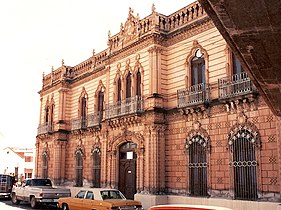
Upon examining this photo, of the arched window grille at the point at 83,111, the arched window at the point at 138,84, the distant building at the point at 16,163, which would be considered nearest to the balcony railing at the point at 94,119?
the arched window grille at the point at 83,111

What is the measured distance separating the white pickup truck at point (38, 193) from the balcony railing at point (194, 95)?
826 centimetres

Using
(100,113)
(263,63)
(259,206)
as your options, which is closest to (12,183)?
(100,113)

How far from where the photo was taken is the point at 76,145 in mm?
27359

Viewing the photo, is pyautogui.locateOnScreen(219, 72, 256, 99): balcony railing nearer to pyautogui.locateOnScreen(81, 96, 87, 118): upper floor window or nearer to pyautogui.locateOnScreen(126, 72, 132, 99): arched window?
pyautogui.locateOnScreen(126, 72, 132, 99): arched window

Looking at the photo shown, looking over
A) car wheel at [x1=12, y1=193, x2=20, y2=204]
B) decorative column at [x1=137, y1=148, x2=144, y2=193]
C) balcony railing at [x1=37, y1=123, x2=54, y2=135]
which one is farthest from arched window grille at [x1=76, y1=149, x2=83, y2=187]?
decorative column at [x1=137, y1=148, x2=144, y2=193]

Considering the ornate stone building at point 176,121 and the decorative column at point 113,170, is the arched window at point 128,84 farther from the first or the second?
the decorative column at point 113,170

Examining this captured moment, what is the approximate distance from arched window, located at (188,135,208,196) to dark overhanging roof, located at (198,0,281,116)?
32.3 ft

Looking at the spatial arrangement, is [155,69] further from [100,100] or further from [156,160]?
[100,100]

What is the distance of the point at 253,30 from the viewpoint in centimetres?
549

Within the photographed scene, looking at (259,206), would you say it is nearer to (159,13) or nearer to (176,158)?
(176,158)

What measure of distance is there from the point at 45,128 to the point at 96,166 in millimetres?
8117

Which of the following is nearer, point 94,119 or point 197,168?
point 197,168

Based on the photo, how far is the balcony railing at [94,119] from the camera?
24.8 m

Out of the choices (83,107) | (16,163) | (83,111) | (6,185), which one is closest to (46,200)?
(6,185)
